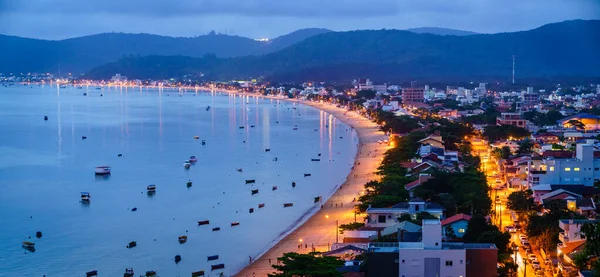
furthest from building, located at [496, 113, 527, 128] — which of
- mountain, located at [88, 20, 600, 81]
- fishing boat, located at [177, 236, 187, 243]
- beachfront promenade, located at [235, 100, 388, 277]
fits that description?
mountain, located at [88, 20, 600, 81]

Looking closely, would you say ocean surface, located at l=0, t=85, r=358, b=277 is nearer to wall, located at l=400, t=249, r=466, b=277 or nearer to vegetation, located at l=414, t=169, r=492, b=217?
vegetation, located at l=414, t=169, r=492, b=217

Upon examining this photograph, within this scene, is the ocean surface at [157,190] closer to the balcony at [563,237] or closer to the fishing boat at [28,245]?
the fishing boat at [28,245]

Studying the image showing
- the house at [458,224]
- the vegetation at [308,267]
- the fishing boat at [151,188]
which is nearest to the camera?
the vegetation at [308,267]

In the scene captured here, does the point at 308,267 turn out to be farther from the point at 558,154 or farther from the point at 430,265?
the point at 558,154

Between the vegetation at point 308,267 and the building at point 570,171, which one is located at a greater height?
the building at point 570,171

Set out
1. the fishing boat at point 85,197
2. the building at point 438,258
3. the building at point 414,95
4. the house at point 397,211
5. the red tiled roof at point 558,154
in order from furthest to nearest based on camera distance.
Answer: the building at point 414,95
the fishing boat at point 85,197
the red tiled roof at point 558,154
the house at point 397,211
the building at point 438,258

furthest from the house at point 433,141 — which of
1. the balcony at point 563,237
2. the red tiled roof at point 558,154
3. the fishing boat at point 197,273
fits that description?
the balcony at point 563,237

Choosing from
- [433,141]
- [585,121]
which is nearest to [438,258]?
[433,141]

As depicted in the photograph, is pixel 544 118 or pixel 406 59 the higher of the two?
pixel 406 59
